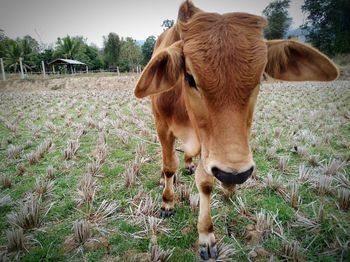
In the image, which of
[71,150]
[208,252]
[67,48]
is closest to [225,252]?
[208,252]

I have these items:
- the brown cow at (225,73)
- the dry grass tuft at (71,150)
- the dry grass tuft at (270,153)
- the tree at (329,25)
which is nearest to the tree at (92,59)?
the tree at (329,25)

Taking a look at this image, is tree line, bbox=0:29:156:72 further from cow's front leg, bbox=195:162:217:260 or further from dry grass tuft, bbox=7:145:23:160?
cow's front leg, bbox=195:162:217:260

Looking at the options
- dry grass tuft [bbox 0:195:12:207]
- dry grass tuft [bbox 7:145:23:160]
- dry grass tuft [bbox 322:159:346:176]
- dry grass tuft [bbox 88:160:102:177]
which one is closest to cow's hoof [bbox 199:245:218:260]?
dry grass tuft [bbox 88:160:102:177]

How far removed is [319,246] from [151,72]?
210 centimetres

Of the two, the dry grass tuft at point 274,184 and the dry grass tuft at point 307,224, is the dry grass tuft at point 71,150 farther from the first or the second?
the dry grass tuft at point 307,224

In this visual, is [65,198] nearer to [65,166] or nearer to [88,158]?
[65,166]

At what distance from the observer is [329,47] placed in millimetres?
27703

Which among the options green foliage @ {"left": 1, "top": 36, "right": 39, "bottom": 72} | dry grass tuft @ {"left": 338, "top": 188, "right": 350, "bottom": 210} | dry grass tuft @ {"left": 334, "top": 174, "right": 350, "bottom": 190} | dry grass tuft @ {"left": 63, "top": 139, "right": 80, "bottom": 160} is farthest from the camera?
green foliage @ {"left": 1, "top": 36, "right": 39, "bottom": 72}

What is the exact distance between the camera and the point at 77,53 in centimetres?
4756

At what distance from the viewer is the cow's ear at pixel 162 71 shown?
1.77 m

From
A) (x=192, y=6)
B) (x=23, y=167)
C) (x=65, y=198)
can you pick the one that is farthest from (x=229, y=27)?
(x=23, y=167)

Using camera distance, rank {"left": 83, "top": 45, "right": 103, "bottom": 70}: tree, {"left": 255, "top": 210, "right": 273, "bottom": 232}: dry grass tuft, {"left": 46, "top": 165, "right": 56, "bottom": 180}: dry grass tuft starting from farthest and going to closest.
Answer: {"left": 83, "top": 45, "right": 103, "bottom": 70}: tree, {"left": 46, "top": 165, "right": 56, "bottom": 180}: dry grass tuft, {"left": 255, "top": 210, "right": 273, "bottom": 232}: dry grass tuft

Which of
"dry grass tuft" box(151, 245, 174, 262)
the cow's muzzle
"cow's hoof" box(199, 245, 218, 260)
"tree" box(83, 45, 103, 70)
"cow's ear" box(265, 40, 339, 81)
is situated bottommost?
"cow's hoof" box(199, 245, 218, 260)

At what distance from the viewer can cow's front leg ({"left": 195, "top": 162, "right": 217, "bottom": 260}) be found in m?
2.17
